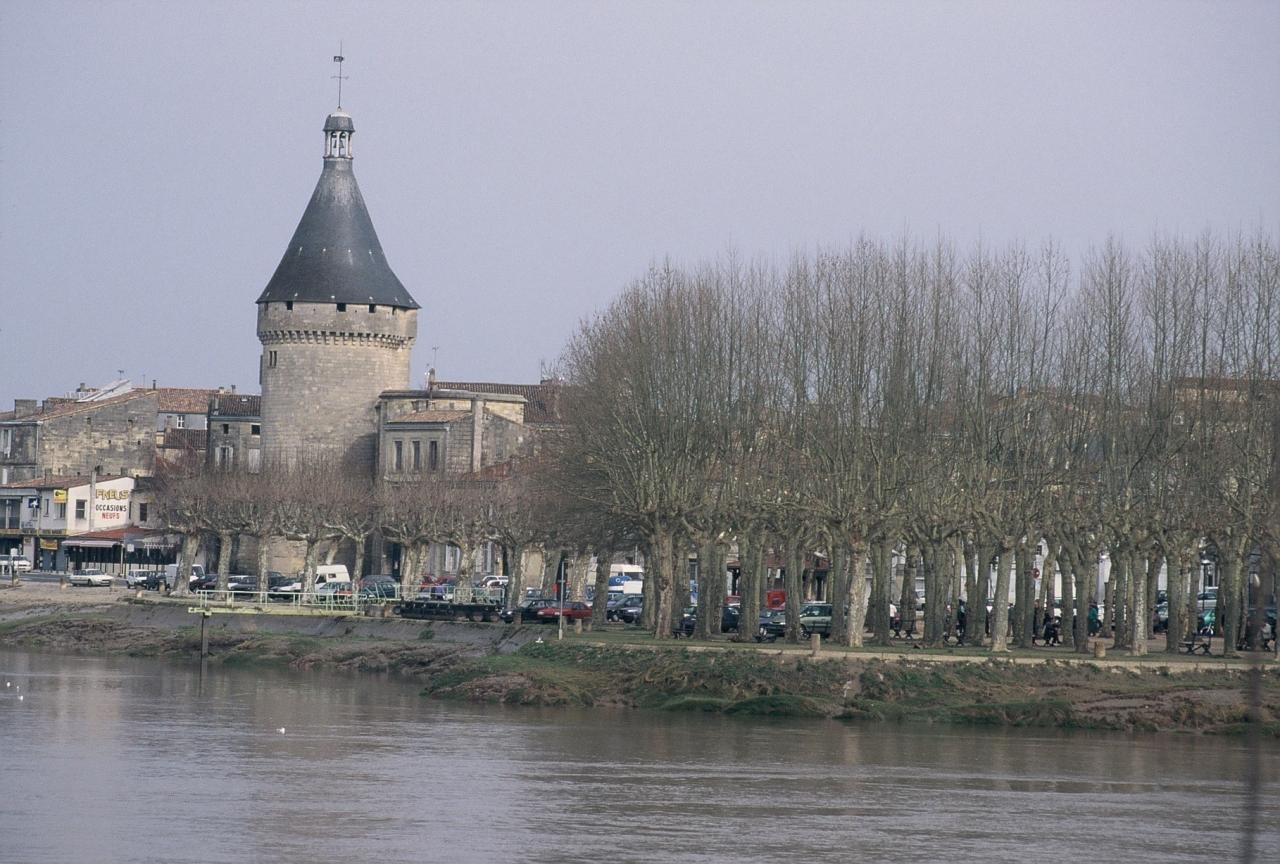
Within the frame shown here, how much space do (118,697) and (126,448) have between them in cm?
7038

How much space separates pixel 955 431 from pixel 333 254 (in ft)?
163

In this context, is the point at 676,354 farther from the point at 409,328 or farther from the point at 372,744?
the point at 409,328

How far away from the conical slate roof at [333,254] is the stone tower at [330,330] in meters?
0.05

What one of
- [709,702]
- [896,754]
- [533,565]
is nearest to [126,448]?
[533,565]

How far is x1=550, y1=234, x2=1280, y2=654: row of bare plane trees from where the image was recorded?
51938 millimetres

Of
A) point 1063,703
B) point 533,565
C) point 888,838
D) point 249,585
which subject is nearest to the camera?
point 888,838

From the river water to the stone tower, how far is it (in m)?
46.9

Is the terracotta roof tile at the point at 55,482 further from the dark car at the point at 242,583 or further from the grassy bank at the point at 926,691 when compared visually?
the grassy bank at the point at 926,691

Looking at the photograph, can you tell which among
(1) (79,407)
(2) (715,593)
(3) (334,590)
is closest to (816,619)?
(2) (715,593)

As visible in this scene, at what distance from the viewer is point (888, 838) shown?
29281mm

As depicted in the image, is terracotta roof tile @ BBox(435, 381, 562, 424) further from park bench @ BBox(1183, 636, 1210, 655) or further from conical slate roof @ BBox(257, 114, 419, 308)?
park bench @ BBox(1183, 636, 1210, 655)

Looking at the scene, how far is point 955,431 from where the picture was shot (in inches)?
2117

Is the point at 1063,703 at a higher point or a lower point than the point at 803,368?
lower

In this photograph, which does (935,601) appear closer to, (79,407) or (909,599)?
(909,599)
